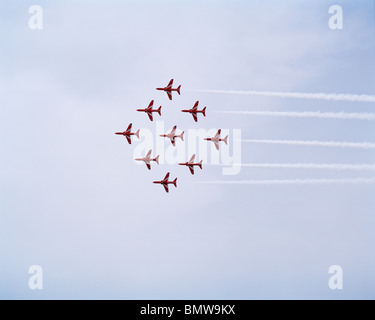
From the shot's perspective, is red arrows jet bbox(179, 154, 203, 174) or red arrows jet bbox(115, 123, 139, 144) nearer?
red arrows jet bbox(179, 154, 203, 174)

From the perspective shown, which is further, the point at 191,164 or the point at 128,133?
the point at 128,133

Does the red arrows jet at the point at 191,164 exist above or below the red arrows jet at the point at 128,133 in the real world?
below

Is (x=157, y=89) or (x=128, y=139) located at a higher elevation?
(x=157, y=89)

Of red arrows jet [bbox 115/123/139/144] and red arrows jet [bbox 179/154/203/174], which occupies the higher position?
red arrows jet [bbox 115/123/139/144]

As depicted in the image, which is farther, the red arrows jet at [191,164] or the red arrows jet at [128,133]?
the red arrows jet at [128,133]

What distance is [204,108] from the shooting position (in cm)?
12094

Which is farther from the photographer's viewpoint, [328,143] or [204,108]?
[204,108]

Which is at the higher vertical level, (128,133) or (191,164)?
→ (128,133)
